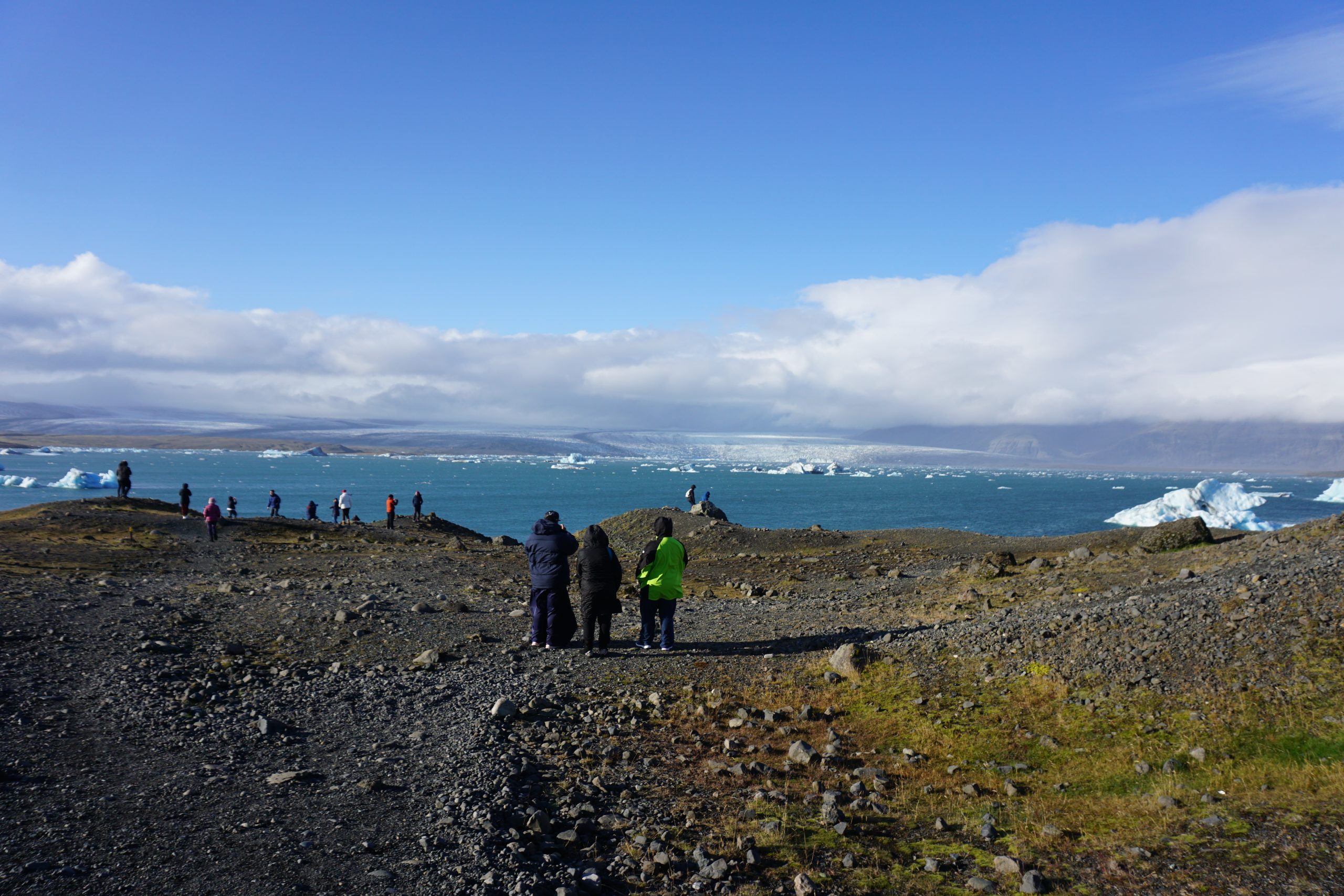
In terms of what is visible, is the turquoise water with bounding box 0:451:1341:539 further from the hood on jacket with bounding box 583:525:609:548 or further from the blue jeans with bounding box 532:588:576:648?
the hood on jacket with bounding box 583:525:609:548

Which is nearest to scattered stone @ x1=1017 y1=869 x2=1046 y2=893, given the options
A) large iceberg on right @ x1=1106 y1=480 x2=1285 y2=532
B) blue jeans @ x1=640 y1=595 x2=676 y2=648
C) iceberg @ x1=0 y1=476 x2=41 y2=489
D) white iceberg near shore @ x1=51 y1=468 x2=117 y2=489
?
blue jeans @ x1=640 y1=595 x2=676 y2=648

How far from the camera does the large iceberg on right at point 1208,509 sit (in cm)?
6819

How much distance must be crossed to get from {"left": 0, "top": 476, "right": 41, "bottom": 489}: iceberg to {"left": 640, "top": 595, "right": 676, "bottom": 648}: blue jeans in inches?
4383

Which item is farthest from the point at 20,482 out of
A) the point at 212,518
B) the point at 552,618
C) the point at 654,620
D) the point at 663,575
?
the point at 663,575

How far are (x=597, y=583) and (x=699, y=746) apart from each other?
4322mm

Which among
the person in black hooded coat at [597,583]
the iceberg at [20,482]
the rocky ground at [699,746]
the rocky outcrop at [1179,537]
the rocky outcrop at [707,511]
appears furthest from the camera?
the iceberg at [20,482]

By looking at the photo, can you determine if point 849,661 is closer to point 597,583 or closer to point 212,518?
point 597,583

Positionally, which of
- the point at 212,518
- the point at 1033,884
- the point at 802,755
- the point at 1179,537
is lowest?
the point at 802,755

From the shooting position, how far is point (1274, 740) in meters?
7.66

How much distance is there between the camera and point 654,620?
1338cm

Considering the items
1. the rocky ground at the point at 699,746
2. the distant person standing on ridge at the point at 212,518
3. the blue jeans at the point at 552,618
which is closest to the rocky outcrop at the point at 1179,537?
the rocky ground at the point at 699,746

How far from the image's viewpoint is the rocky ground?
5844mm

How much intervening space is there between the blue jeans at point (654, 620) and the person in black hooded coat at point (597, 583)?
0.61 metres

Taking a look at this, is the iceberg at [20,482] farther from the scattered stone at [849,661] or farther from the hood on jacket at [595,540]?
the scattered stone at [849,661]
